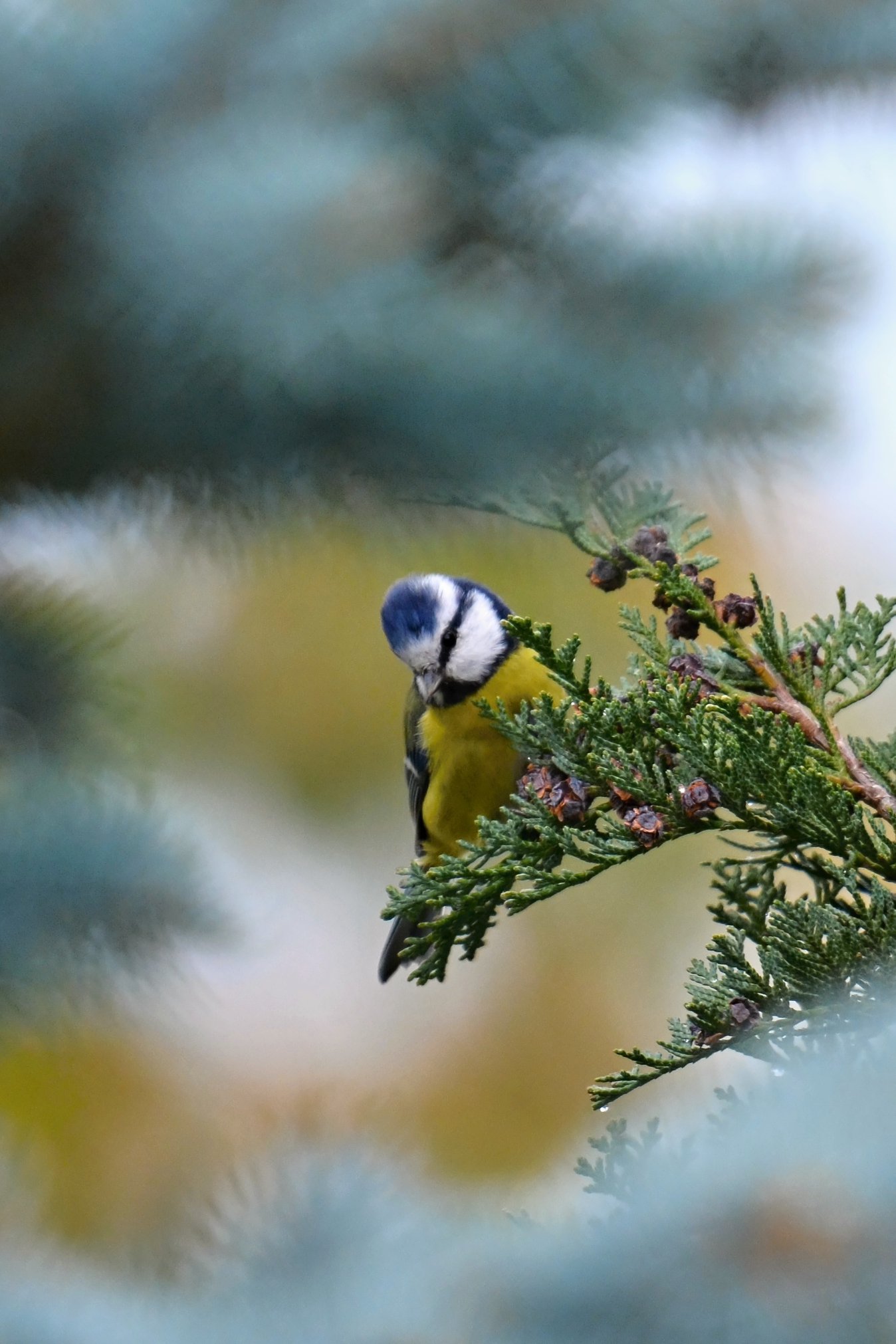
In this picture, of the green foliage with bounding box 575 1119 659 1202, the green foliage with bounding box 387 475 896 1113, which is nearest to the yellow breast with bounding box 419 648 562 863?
the green foliage with bounding box 387 475 896 1113

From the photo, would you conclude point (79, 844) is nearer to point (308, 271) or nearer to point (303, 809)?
point (308, 271)

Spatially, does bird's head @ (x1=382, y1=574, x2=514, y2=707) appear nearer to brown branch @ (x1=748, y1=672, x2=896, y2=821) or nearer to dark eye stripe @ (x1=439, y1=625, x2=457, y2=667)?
dark eye stripe @ (x1=439, y1=625, x2=457, y2=667)

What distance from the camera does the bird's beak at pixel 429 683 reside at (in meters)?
0.79

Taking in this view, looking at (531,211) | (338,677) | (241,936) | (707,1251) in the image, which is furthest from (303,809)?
(707,1251)

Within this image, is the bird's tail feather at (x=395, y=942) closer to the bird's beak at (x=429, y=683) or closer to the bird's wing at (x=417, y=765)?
the bird's wing at (x=417, y=765)

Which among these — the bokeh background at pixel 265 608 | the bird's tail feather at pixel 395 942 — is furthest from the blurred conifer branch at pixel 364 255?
the bird's tail feather at pixel 395 942

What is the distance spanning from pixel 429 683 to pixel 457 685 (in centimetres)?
2

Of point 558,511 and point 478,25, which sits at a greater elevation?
point 478,25

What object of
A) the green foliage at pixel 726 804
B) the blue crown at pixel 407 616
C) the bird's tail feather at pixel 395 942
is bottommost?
the green foliage at pixel 726 804

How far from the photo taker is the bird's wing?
0.84m

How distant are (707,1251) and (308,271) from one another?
47 cm

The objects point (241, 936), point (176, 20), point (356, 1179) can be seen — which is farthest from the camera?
point (241, 936)

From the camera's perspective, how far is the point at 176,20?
19.8 inches

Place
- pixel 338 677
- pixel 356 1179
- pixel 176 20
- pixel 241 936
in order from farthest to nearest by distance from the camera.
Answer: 1. pixel 338 677
2. pixel 241 936
3. pixel 176 20
4. pixel 356 1179
